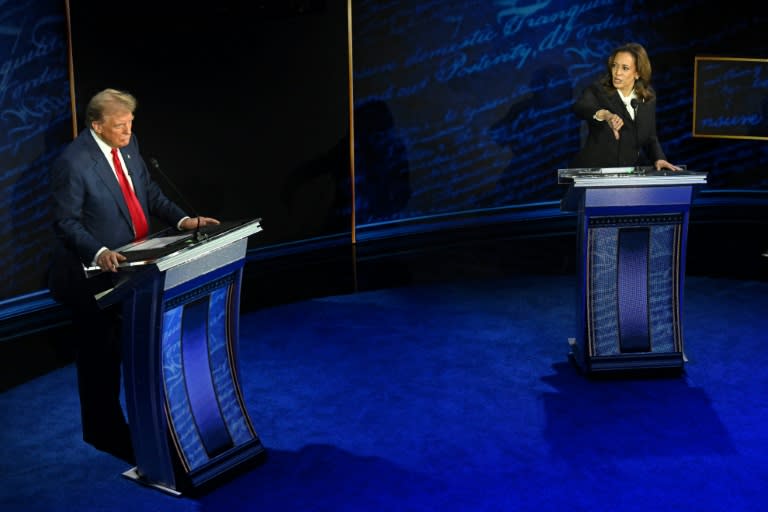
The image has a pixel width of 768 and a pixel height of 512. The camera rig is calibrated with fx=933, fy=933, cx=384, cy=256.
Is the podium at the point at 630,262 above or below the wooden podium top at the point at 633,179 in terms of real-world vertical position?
below

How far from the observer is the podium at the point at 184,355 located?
10.0ft

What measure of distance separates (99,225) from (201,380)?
684 millimetres

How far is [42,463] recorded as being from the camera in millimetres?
3668

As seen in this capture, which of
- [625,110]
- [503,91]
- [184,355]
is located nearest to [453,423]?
[184,355]

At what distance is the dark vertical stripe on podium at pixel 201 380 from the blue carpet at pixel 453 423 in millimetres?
195

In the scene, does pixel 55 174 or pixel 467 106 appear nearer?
pixel 55 174

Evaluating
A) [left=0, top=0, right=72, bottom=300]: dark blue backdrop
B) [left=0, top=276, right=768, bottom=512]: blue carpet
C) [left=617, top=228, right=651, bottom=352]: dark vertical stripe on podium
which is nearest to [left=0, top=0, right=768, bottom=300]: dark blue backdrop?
[left=0, top=0, right=72, bottom=300]: dark blue backdrop

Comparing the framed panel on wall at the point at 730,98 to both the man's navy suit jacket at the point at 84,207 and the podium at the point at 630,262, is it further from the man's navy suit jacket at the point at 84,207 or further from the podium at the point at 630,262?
the man's navy suit jacket at the point at 84,207

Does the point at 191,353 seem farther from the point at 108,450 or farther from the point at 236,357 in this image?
the point at 108,450

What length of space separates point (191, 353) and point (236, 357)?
0.80 feet

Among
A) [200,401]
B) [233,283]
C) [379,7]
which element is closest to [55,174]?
[233,283]

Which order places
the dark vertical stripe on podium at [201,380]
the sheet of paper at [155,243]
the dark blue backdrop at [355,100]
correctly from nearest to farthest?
the sheet of paper at [155,243]
the dark vertical stripe on podium at [201,380]
the dark blue backdrop at [355,100]

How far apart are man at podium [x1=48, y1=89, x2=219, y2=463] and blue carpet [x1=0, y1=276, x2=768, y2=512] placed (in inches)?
8.3

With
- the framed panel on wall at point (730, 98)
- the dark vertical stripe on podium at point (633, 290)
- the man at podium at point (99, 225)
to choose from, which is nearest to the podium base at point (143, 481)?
the man at podium at point (99, 225)
